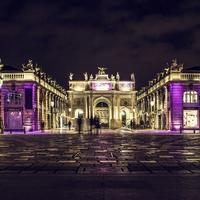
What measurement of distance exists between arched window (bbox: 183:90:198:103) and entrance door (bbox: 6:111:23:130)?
2778cm

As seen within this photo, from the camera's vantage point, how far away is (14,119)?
247 feet

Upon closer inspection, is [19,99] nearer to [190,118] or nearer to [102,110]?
[190,118]

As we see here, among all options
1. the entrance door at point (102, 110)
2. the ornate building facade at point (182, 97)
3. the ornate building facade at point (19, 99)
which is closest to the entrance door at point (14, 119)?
the ornate building facade at point (19, 99)

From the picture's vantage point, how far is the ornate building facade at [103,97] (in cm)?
12594

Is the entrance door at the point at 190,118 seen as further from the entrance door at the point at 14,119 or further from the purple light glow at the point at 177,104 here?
the entrance door at the point at 14,119

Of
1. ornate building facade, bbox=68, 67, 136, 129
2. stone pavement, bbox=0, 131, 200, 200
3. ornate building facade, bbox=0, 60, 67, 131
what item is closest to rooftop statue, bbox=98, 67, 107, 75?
ornate building facade, bbox=68, 67, 136, 129

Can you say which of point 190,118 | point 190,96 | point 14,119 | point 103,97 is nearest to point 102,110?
point 103,97

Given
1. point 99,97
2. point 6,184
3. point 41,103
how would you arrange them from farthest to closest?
point 99,97
point 41,103
point 6,184

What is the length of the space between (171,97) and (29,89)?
23.8m

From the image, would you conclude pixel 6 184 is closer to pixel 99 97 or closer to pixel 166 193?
pixel 166 193

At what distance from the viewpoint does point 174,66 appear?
247 feet

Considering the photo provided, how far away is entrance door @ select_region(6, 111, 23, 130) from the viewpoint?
75.2 meters

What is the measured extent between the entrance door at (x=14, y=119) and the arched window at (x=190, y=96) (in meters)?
27.8

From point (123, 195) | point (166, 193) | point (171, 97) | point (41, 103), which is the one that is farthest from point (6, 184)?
point (41, 103)
